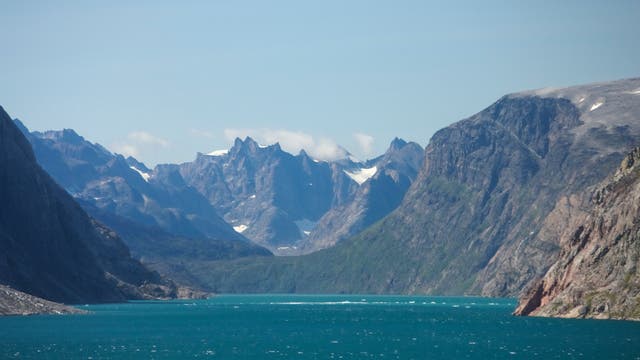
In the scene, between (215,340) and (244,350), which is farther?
(215,340)

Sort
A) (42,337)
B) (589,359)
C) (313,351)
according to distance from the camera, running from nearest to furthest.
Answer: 1. (589,359)
2. (313,351)
3. (42,337)

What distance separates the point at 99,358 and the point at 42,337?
3692 cm

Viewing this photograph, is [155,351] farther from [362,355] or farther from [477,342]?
[477,342]

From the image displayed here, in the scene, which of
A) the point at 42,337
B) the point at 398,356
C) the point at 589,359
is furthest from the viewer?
the point at 42,337

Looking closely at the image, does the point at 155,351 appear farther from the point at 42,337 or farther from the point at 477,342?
the point at 477,342

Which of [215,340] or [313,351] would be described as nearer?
[313,351]

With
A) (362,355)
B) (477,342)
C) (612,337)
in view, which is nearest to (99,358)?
(362,355)

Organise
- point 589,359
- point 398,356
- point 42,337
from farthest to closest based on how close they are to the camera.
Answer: point 42,337 → point 398,356 → point 589,359

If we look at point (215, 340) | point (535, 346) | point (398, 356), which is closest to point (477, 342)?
point (535, 346)

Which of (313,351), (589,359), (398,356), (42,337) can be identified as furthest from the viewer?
(42,337)

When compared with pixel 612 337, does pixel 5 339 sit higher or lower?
higher

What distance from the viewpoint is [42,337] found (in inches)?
7160

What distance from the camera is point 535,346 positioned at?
169 meters

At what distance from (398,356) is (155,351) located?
118 feet
